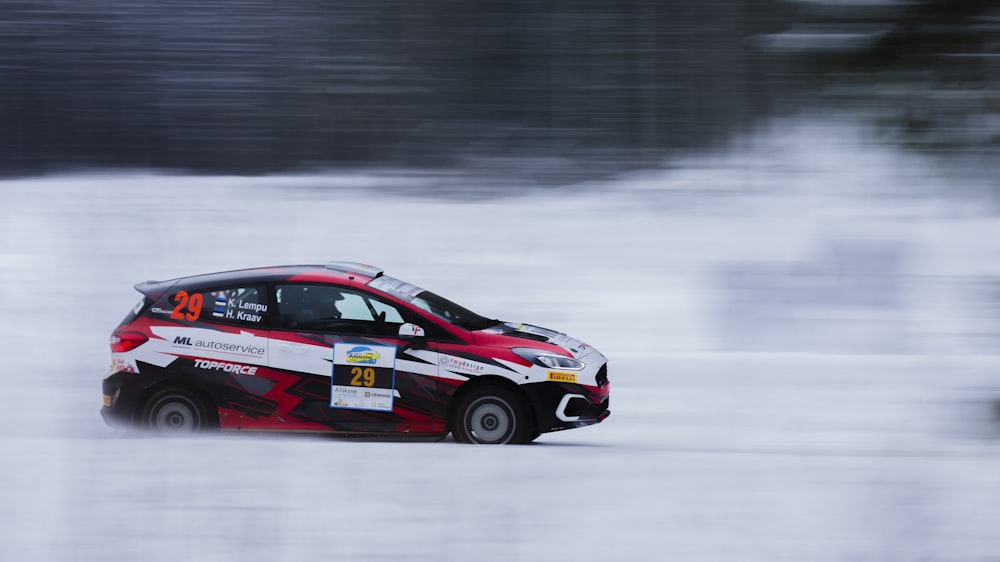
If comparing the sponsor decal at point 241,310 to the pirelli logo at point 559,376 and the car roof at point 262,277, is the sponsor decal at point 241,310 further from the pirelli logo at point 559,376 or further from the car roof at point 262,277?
the pirelli logo at point 559,376

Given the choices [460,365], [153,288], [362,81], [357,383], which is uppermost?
[362,81]

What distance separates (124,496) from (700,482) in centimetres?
250

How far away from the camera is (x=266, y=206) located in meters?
10.4

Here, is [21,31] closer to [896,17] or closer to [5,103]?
[5,103]

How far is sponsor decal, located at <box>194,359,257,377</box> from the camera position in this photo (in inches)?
243

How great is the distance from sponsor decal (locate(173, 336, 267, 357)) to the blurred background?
562 mm

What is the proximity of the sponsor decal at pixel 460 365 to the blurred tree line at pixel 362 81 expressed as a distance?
13.9 feet

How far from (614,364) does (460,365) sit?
7.11 feet

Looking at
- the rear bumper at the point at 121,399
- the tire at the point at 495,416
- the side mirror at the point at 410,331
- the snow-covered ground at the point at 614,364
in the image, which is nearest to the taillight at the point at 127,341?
the rear bumper at the point at 121,399

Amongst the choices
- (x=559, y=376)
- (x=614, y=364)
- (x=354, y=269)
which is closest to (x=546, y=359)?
(x=559, y=376)

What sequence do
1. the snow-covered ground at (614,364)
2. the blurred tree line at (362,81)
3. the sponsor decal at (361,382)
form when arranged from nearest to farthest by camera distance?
the snow-covered ground at (614,364) < the sponsor decal at (361,382) < the blurred tree line at (362,81)

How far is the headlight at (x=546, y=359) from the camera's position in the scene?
625 centimetres

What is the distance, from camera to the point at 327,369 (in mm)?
6125

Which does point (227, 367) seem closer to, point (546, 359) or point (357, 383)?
point (357, 383)
